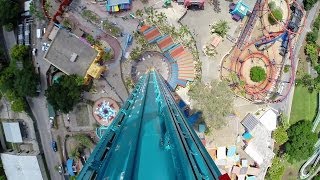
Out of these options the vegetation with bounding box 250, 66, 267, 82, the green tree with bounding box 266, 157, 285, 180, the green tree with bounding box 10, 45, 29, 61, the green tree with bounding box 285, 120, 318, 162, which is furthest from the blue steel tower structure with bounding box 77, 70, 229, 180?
the green tree with bounding box 266, 157, 285, 180

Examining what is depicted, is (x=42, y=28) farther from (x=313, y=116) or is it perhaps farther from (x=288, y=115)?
(x=313, y=116)

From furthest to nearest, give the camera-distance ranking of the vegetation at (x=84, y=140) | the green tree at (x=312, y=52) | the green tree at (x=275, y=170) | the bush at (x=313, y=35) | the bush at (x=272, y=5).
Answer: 1. the green tree at (x=275, y=170)
2. the green tree at (x=312, y=52)
3. the bush at (x=313, y=35)
4. the vegetation at (x=84, y=140)
5. the bush at (x=272, y=5)

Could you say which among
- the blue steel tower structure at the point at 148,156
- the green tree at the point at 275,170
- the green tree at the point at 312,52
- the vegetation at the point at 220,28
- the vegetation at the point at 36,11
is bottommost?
the green tree at the point at 275,170

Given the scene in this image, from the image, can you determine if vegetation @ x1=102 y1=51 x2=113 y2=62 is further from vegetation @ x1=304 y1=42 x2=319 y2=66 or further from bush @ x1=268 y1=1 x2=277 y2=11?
vegetation @ x1=304 y1=42 x2=319 y2=66

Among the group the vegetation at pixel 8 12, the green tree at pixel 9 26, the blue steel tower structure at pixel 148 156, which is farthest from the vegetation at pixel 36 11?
Result: the blue steel tower structure at pixel 148 156

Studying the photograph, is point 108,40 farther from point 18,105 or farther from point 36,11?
point 18,105

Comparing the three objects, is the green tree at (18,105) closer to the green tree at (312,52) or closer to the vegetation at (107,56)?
the vegetation at (107,56)

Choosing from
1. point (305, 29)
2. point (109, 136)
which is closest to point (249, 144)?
point (305, 29)
